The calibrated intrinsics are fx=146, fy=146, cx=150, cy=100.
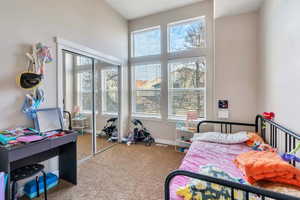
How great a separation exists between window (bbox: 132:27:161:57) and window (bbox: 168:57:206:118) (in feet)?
2.06

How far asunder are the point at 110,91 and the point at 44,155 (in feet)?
6.27

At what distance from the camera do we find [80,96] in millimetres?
2807

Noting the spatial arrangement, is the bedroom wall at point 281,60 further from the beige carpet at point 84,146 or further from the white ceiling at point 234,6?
the beige carpet at point 84,146

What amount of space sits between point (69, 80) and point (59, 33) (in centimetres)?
75

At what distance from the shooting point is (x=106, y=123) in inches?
140

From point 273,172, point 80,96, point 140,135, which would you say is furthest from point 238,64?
point 80,96

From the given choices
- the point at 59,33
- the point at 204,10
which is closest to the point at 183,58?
the point at 204,10

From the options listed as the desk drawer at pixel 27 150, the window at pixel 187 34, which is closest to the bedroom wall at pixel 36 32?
the desk drawer at pixel 27 150

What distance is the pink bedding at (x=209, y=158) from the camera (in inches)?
50.7

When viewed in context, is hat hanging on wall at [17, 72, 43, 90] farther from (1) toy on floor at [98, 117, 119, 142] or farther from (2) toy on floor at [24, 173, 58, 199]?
(1) toy on floor at [98, 117, 119, 142]

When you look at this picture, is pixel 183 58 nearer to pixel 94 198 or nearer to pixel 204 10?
pixel 204 10

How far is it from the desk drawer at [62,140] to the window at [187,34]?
9.55ft

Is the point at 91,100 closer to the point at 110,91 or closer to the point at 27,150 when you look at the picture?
the point at 110,91

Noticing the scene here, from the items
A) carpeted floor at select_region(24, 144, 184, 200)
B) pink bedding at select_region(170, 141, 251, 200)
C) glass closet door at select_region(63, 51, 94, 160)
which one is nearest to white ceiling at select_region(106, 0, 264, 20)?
glass closet door at select_region(63, 51, 94, 160)
